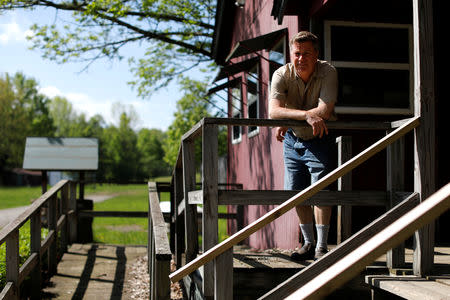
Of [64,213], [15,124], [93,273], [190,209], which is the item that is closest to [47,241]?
[93,273]

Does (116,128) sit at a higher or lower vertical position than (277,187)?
higher

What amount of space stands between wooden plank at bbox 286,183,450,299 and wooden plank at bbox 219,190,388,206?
210 centimetres

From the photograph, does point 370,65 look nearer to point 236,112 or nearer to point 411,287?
point 411,287

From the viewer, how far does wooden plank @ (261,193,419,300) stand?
9.89ft

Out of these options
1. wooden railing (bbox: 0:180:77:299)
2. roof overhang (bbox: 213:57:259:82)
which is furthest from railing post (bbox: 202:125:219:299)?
roof overhang (bbox: 213:57:259:82)

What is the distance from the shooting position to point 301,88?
4.11m

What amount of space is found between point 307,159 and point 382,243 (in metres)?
2.54

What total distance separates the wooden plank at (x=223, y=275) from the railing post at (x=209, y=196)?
362 mm

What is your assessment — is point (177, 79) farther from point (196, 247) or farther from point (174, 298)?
point (196, 247)

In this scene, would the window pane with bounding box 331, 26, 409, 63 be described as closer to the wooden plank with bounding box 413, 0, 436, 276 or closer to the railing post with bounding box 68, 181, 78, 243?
the wooden plank with bounding box 413, 0, 436, 276

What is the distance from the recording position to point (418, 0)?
346cm

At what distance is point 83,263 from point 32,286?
5.74ft

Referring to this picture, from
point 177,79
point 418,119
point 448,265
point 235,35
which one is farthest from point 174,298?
point 177,79

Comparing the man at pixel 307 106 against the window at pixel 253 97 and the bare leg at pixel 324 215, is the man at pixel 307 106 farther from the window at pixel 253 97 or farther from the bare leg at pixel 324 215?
the window at pixel 253 97
